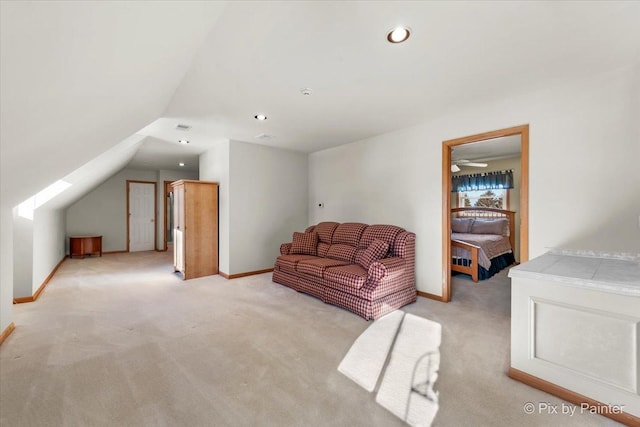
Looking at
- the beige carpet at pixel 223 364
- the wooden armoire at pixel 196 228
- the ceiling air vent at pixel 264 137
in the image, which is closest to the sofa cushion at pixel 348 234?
the beige carpet at pixel 223 364

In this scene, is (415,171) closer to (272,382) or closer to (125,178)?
(272,382)

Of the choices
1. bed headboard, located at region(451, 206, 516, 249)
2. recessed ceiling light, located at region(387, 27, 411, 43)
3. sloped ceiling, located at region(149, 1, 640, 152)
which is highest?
sloped ceiling, located at region(149, 1, 640, 152)

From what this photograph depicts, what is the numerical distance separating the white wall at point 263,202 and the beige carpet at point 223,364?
1.38 metres

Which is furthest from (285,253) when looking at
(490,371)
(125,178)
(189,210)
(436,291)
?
(125,178)

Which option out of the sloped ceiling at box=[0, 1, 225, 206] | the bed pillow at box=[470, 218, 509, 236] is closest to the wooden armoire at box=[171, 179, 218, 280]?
the sloped ceiling at box=[0, 1, 225, 206]

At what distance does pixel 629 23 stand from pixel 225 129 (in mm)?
4138

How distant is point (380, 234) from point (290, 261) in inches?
54.7

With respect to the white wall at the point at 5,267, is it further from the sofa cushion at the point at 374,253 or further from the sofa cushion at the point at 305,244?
the sofa cushion at the point at 374,253

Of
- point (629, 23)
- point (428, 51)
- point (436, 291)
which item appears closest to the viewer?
point (629, 23)

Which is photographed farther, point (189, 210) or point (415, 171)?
point (189, 210)

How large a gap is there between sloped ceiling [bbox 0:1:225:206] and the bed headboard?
6746mm

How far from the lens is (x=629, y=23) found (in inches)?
70.1

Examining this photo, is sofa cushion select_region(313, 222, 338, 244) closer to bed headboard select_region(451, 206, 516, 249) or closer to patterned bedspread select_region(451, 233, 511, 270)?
patterned bedspread select_region(451, 233, 511, 270)

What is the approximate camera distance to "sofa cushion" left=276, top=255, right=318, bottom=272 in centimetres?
404
